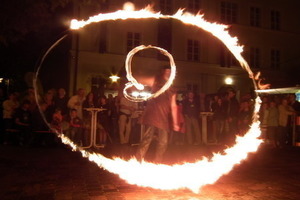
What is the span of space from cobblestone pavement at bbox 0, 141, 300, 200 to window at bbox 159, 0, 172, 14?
14154 millimetres

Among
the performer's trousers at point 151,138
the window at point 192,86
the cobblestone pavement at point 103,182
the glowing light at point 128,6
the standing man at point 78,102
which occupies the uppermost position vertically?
the glowing light at point 128,6

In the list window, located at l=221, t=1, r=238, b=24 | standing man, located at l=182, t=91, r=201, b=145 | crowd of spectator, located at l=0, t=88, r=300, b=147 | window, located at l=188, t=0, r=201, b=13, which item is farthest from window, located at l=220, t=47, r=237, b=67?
standing man, located at l=182, t=91, r=201, b=145

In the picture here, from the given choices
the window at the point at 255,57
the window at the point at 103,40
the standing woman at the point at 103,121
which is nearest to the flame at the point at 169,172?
the standing woman at the point at 103,121

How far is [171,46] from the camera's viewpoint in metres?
21.1

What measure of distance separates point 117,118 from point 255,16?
58.3 feet

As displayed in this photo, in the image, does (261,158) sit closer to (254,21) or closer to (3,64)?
(3,64)

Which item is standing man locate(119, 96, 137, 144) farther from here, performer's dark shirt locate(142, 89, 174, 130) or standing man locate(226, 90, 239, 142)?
performer's dark shirt locate(142, 89, 174, 130)

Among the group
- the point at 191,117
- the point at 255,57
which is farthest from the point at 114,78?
the point at 255,57

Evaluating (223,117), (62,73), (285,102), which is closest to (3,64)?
(62,73)

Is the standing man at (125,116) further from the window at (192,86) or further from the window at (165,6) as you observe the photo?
the window at (192,86)

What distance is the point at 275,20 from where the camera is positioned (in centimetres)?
2452

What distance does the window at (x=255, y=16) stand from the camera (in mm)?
23531

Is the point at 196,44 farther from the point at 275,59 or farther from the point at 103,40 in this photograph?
the point at 275,59

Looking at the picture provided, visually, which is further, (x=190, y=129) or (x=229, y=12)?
(x=229, y=12)
